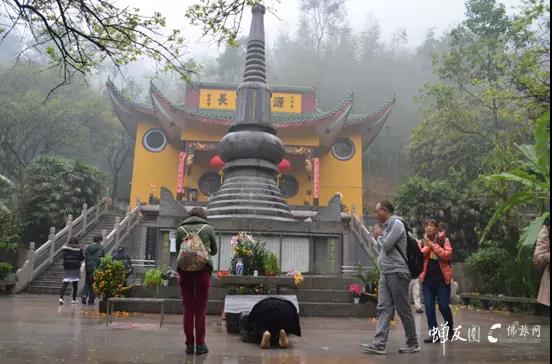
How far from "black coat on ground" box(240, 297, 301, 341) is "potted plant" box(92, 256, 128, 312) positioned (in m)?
3.26

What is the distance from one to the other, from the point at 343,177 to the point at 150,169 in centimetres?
952

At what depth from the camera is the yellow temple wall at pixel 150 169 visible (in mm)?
24125

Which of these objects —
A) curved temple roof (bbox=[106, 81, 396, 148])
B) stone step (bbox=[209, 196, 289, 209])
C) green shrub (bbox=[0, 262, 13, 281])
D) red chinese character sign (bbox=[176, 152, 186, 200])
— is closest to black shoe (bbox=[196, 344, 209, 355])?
stone step (bbox=[209, 196, 289, 209])

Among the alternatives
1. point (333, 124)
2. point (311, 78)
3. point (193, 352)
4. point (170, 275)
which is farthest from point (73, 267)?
point (311, 78)

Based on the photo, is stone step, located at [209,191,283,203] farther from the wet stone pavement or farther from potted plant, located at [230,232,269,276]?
the wet stone pavement

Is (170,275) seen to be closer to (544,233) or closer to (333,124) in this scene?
(544,233)

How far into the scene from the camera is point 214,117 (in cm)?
2186

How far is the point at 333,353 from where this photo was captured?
4.16 m

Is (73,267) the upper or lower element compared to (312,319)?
upper

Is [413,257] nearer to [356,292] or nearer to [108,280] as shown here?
[356,292]

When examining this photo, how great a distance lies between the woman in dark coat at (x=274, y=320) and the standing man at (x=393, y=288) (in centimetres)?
67

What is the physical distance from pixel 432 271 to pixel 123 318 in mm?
4009

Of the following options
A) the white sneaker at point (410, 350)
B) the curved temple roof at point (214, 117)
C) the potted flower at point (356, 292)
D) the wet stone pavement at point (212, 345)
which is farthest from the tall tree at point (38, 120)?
the white sneaker at point (410, 350)

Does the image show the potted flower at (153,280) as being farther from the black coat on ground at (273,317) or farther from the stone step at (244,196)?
the stone step at (244,196)
